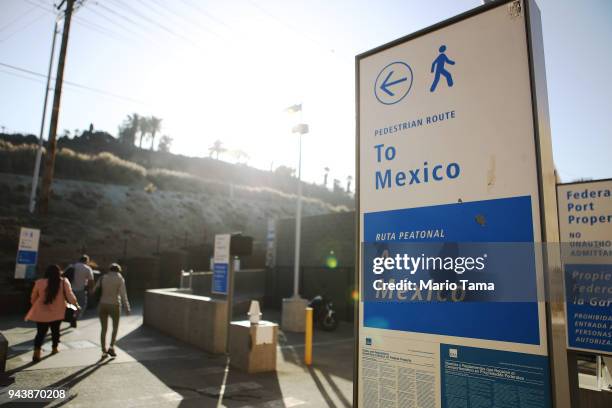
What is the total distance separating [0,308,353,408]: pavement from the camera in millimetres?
6469

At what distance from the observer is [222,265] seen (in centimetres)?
1098

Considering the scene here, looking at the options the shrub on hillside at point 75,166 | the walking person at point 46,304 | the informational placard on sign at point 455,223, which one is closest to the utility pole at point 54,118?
the walking person at point 46,304

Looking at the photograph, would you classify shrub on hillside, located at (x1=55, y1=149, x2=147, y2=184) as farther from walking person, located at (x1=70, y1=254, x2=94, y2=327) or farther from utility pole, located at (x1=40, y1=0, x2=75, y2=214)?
walking person, located at (x1=70, y1=254, x2=94, y2=327)

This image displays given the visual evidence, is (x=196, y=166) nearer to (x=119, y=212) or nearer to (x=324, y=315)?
(x=119, y=212)

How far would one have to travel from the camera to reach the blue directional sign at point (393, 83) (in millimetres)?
2490

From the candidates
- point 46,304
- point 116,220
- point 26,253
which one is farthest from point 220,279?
point 116,220

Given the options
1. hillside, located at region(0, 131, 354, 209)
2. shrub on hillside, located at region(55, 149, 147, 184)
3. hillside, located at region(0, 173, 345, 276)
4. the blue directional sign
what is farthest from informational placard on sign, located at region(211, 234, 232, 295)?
hillside, located at region(0, 131, 354, 209)

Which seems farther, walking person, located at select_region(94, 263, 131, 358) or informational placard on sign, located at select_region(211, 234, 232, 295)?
informational placard on sign, located at select_region(211, 234, 232, 295)

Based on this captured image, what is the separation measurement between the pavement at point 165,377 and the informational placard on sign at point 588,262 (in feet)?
12.2

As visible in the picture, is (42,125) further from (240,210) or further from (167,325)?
(240,210)

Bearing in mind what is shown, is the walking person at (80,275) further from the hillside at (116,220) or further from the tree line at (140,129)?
the tree line at (140,129)

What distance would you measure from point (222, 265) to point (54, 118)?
619 inches

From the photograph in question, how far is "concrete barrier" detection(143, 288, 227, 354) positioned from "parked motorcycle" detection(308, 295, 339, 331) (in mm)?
4732

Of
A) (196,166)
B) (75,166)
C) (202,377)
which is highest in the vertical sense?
(196,166)
